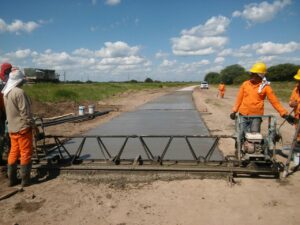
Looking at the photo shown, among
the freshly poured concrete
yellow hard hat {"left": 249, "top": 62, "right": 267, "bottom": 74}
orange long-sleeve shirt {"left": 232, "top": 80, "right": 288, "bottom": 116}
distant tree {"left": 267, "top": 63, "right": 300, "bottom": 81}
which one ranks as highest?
distant tree {"left": 267, "top": 63, "right": 300, "bottom": 81}

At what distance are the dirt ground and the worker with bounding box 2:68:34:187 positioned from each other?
56cm

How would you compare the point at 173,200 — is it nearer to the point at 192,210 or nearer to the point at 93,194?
the point at 192,210

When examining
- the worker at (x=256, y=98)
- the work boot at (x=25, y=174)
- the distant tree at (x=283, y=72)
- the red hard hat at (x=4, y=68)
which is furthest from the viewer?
the distant tree at (x=283, y=72)

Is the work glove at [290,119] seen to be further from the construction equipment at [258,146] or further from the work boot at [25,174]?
the work boot at [25,174]

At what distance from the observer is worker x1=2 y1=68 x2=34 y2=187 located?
190 inches

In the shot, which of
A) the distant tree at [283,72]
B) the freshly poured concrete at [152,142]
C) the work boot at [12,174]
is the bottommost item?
the freshly poured concrete at [152,142]

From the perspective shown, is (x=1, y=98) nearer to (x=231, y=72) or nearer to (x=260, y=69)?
(x=260, y=69)

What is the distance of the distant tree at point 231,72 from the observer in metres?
117

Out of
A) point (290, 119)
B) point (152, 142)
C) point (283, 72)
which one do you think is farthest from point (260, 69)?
point (283, 72)

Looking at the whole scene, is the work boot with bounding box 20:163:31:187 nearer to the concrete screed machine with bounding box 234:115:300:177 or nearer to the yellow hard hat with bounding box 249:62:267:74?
the concrete screed machine with bounding box 234:115:300:177

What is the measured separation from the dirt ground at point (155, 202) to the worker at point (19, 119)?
561 millimetres

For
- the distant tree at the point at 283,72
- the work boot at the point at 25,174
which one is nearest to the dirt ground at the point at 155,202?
the work boot at the point at 25,174

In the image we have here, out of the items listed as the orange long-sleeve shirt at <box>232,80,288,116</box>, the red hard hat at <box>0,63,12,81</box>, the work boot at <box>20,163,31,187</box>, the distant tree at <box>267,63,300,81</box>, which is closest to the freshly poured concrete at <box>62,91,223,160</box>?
the orange long-sleeve shirt at <box>232,80,288,116</box>

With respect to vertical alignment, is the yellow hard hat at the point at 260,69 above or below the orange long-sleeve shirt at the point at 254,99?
above
